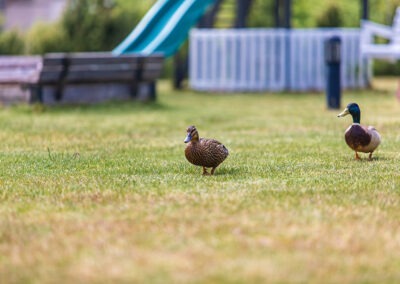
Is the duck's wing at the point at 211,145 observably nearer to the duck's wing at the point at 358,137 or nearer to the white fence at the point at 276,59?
the duck's wing at the point at 358,137

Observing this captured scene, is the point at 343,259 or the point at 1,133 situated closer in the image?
the point at 343,259

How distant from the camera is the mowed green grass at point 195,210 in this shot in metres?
4.75

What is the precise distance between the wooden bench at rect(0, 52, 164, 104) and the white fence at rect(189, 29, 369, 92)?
18.3 ft

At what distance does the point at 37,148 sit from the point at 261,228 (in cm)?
585

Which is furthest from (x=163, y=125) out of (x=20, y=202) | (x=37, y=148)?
(x=20, y=202)

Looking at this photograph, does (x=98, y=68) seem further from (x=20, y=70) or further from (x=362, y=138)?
(x=362, y=138)

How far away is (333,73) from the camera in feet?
57.7

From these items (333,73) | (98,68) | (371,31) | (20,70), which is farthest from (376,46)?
(20,70)

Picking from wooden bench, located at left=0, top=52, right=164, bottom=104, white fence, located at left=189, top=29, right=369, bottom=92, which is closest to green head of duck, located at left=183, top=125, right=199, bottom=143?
wooden bench, located at left=0, top=52, right=164, bottom=104

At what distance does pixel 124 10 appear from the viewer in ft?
91.9

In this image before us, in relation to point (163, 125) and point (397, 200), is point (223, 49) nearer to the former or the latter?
point (163, 125)

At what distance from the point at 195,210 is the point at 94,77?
11502 millimetres

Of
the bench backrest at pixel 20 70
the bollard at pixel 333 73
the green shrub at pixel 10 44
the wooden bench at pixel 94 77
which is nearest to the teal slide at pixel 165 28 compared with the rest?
the wooden bench at pixel 94 77

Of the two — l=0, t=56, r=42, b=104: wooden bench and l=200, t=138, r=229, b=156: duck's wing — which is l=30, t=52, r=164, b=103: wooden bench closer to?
l=0, t=56, r=42, b=104: wooden bench
